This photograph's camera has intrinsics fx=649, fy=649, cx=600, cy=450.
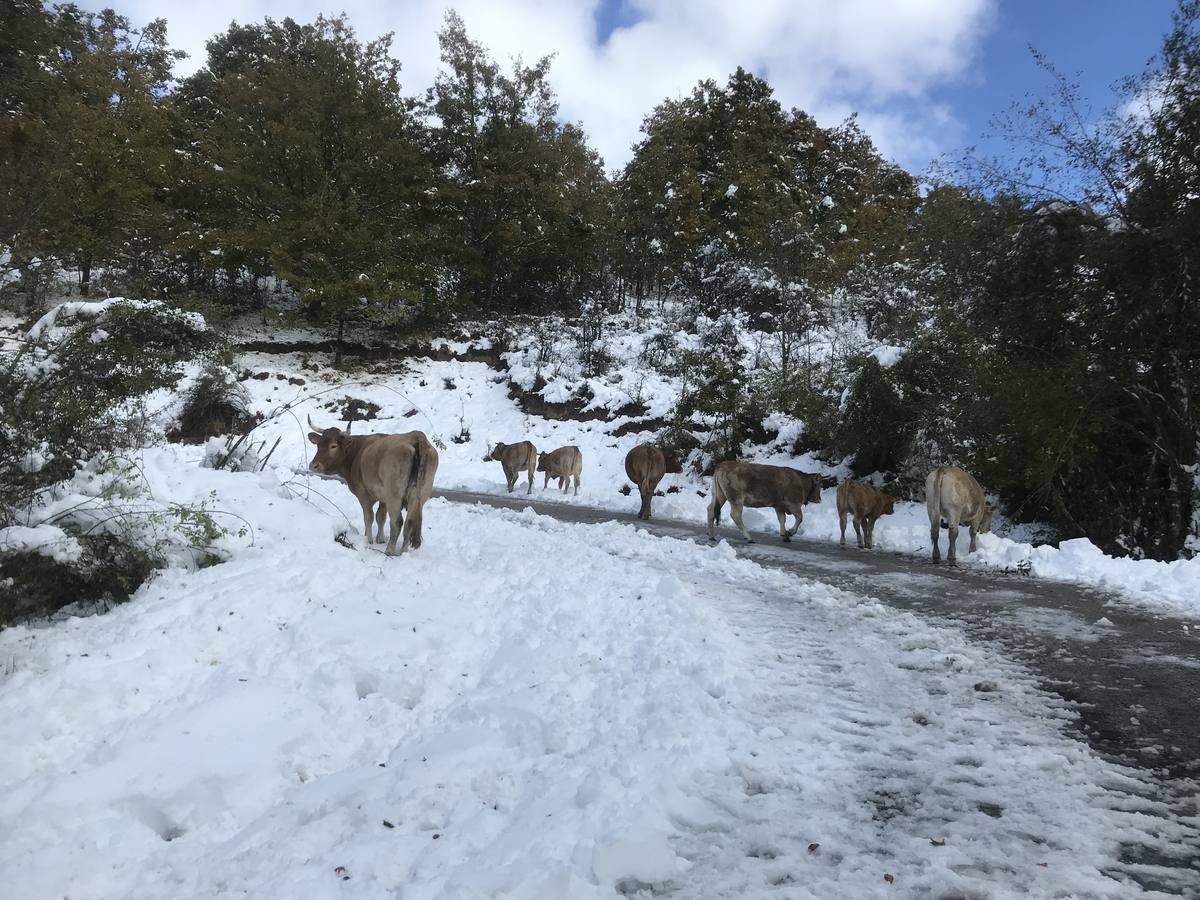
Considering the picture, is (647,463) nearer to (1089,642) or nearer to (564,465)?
(564,465)

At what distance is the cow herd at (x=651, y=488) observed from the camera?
7445 mm

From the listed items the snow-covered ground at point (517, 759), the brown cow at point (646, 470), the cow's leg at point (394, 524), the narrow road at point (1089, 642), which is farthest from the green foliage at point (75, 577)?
the brown cow at point (646, 470)

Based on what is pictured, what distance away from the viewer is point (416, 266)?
2862 cm

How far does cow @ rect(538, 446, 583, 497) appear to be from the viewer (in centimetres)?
1830

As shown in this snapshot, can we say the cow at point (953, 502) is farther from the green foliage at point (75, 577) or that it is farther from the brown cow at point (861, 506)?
the green foliage at point (75, 577)

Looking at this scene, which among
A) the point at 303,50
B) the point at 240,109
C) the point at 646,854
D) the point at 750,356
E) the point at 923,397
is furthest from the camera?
the point at 303,50

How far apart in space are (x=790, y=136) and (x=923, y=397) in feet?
90.4

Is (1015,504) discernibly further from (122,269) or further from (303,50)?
(303,50)

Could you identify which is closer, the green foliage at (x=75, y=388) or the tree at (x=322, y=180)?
the green foliage at (x=75, y=388)

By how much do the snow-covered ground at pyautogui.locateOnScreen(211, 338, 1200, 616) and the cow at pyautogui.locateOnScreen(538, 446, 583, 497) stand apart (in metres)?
0.55

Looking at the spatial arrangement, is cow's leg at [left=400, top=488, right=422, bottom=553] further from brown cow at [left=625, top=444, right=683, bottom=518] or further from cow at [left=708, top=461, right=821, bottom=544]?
brown cow at [left=625, top=444, right=683, bottom=518]

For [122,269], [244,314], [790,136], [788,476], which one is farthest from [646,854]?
[790,136]

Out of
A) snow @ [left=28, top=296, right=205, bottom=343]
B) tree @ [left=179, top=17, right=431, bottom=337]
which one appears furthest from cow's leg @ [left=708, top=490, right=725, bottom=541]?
tree @ [left=179, top=17, right=431, bottom=337]

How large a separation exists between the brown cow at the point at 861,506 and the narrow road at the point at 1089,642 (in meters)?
1.22
